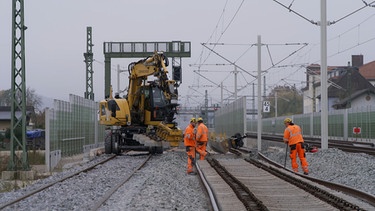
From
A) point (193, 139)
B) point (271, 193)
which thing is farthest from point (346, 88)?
point (271, 193)

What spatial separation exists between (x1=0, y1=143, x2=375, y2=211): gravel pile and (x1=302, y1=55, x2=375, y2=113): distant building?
144 feet

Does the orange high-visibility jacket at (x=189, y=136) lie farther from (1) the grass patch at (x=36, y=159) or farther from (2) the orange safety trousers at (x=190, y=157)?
(1) the grass patch at (x=36, y=159)

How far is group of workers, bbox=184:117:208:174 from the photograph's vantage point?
1698cm

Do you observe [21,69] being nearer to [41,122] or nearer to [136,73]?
[136,73]

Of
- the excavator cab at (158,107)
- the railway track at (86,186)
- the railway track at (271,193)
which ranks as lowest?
the railway track at (86,186)

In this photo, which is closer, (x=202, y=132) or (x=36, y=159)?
(x=202, y=132)

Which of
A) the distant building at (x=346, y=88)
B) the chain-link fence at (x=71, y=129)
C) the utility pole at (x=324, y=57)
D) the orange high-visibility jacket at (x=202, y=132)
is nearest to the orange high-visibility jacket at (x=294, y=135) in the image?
the orange high-visibility jacket at (x=202, y=132)

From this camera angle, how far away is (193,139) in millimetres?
17156

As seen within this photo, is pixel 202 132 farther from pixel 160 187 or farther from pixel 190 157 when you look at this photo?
pixel 160 187

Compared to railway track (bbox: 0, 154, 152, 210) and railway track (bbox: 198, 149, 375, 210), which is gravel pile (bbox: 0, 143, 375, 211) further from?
railway track (bbox: 198, 149, 375, 210)

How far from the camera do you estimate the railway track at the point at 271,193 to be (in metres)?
9.90

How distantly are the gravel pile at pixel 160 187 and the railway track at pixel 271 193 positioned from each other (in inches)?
17.4

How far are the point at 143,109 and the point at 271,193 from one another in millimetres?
15210

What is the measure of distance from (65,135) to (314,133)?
34.1 meters
